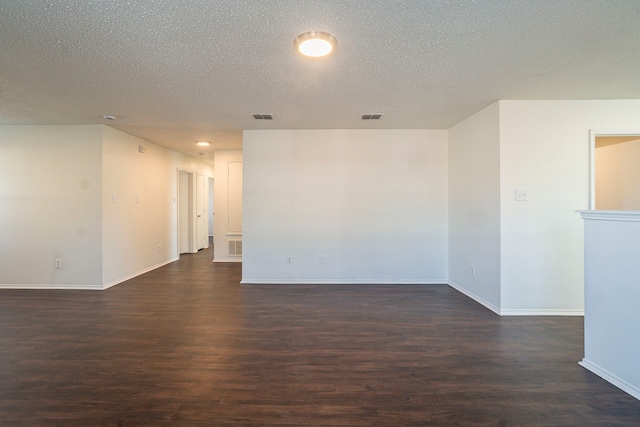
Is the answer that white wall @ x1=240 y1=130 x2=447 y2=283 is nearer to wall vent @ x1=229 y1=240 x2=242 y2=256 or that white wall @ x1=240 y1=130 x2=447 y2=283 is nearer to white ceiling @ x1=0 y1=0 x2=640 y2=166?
white ceiling @ x1=0 y1=0 x2=640 y2=166

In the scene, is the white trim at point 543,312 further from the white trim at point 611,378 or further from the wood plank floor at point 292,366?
the white trim at point 611,378

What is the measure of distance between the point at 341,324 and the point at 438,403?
130cm

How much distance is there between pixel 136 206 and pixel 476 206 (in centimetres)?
549

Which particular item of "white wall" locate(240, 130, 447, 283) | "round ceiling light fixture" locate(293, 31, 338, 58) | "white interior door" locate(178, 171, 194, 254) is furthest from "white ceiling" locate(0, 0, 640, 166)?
"white interior door" locate(178, 171, 194, 254)

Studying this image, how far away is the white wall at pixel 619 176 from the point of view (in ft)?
12.7

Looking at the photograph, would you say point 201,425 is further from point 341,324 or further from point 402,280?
point 402,280

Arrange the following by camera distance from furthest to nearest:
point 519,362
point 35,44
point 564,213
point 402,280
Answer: point 402,280 < point 564,213 < point 519,362 < point 35,44

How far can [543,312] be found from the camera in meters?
3.19

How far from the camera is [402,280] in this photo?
4.52 m

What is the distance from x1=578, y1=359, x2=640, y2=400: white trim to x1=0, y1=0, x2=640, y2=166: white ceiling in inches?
94.0

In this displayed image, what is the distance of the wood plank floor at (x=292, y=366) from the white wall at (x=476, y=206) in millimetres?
434

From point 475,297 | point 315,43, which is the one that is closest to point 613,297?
point 475,297

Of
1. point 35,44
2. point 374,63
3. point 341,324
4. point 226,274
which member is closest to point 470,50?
point 374,63

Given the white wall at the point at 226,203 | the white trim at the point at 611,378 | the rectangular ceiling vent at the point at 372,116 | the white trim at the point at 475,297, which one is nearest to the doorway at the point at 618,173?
the white trim at the point at 475,297
